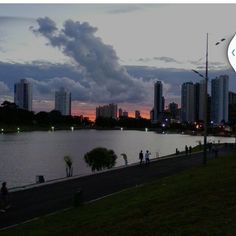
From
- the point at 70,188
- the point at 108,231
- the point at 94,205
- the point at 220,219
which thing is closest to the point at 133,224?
the point at 108,231

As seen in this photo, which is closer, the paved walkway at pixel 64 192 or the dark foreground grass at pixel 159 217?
the dark foreground grass at pixel 159 217

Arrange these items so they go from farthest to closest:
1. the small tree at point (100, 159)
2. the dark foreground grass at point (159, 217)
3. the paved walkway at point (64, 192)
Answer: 1. the small tree at point (100, 159)
2. the paved walkway at point (64, 192)
3. the dark foreground grass at point (159, 217)

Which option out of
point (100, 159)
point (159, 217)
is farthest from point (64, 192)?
point (100, 159)

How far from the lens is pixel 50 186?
24.5m

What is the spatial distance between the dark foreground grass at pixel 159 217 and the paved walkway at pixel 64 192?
1.57 meters

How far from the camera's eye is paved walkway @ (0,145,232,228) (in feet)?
57.4

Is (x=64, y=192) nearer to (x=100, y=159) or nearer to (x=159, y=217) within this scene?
(x=159, y=217)

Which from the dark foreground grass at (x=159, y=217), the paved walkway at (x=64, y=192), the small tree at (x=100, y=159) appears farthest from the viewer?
the small tree at (x=100, y=159)

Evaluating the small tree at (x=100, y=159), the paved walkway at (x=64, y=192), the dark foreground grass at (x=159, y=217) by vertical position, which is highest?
the dark foreground grass at (x=159, y=217)

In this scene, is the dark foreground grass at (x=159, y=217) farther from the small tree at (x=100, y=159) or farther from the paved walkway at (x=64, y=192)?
the small tree at (x=100, y=159)

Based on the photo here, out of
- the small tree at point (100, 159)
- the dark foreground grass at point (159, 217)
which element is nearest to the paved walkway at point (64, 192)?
the dark foreground grass at point (159, 217)

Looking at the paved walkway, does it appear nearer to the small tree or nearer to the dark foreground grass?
the dark foreground grass

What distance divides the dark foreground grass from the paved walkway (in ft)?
5.17

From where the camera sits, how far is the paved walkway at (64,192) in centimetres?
1750
